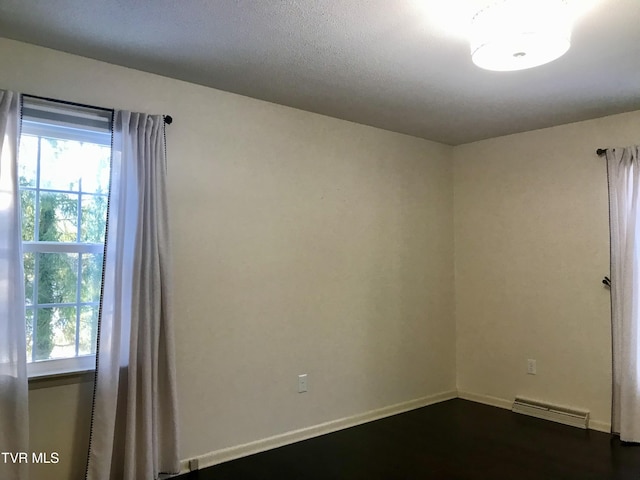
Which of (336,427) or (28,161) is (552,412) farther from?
(28,161)

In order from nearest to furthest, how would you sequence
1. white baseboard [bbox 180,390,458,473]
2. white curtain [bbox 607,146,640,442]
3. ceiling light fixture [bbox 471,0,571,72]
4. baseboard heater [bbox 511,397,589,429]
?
ceiling light fixture [bbox 471,0,571,72]
white baseboard [bbox 180,390,458,473]
white curtain [bbox 607,146,640,442]
baseboard heater [bbox 511,397,589,429]

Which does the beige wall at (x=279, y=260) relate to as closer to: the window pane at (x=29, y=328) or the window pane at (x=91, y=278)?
the window pane at (x=29, y=328)

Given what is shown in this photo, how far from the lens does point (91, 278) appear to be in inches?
112

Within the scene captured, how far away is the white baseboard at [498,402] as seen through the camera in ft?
12.4

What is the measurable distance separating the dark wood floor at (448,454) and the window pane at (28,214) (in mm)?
1637

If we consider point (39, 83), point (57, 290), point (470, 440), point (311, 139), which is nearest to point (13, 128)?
point (39, 83)

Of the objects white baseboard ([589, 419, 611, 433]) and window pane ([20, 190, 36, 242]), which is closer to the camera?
window pane ([20, 190, 36, 242])

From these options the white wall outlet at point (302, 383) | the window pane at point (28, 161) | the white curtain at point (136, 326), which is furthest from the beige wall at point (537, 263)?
the window pane at point (28, 161)

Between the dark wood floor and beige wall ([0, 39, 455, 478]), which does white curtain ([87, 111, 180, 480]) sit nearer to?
beige wall ([0, 39, 455, 478])

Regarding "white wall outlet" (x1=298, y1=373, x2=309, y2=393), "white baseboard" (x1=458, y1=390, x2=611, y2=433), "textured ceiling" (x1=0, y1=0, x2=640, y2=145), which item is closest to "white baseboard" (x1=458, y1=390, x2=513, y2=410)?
"white baseboard" (x1=458, y1=390, x2=611, y2=433)

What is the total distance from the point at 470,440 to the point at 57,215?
3103mm

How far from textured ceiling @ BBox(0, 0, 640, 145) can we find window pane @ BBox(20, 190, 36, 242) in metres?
0.79

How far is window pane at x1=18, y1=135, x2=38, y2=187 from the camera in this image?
2.65m

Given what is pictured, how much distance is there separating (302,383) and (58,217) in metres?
1.98
